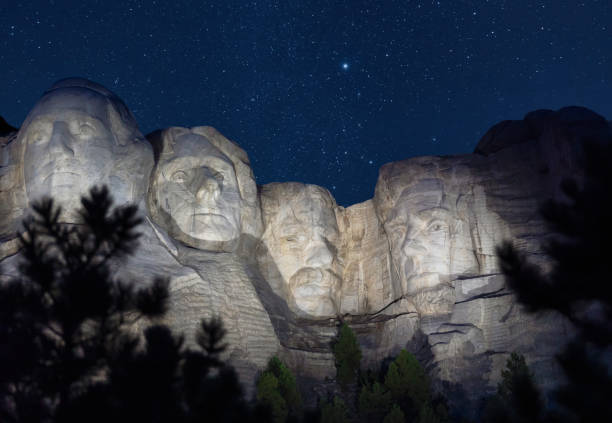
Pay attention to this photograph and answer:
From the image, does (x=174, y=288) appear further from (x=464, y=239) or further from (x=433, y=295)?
(x=464, y=239)

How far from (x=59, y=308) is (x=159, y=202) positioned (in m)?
6.72

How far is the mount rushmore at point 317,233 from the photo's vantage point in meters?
13.1

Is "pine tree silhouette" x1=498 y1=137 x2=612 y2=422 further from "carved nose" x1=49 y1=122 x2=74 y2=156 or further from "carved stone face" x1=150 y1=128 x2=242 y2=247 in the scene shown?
"carved nose" x1=49 y1=122 x2=74 y2=156

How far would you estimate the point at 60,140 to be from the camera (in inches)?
517

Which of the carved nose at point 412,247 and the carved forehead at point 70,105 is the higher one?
the carved forehead at point 70,105

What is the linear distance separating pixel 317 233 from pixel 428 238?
9.23 ft

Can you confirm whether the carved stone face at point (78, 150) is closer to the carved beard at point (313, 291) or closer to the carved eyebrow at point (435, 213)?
the carved beard at point (313, 291)

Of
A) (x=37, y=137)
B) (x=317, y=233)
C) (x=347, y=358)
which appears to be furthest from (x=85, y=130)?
(x=347, y=358)

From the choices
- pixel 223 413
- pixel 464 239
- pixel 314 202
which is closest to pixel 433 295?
pixel 464 239

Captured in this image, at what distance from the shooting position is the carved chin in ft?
49.1

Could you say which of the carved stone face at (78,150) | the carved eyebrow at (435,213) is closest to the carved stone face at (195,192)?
the carved stone face at (78,150)

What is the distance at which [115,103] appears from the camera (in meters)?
14.4

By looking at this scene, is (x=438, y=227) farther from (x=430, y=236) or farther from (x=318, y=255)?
(x=318, y=255)

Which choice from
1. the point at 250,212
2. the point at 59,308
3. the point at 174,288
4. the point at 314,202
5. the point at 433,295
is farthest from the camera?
the point at 314,202
